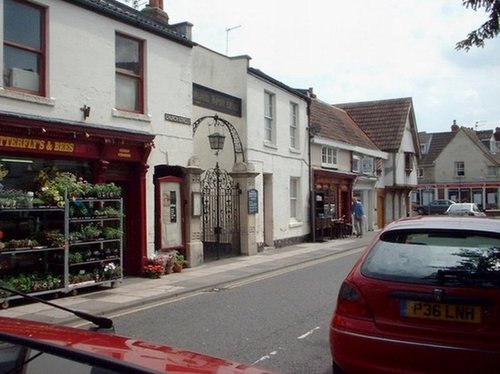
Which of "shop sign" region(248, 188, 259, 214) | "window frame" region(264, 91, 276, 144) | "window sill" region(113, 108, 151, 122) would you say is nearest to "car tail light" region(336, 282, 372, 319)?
"window sill" region(113, 108, 151, 122)

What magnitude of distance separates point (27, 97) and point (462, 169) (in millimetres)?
58336

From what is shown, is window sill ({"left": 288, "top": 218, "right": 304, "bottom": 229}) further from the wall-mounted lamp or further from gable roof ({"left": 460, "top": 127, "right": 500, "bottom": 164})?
gable roof ({"left": 460, "top": 127, "right": 500, "bottom": 164})

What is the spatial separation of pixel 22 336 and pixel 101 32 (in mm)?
11157

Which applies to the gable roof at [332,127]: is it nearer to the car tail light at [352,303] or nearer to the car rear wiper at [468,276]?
the car tail light at [352,303]

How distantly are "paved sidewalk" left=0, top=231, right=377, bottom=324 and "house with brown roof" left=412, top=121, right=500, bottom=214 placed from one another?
1842 inches

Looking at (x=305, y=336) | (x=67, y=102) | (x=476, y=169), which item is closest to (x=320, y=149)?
(x=67, y=102)

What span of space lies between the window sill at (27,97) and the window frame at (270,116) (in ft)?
33.8

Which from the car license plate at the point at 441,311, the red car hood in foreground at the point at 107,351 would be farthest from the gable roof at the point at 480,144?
the red car hood in foreground at the point at 107,351

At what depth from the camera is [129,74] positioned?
1318 cm

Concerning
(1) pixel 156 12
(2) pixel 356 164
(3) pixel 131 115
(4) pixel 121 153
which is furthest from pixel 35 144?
(2) pixel 356 164

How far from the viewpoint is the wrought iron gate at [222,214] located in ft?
59.0

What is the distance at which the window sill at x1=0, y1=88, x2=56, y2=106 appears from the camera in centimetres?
998

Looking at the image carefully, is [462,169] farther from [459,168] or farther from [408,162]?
[408,162]

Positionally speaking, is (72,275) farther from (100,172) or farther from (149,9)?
(149,9)
